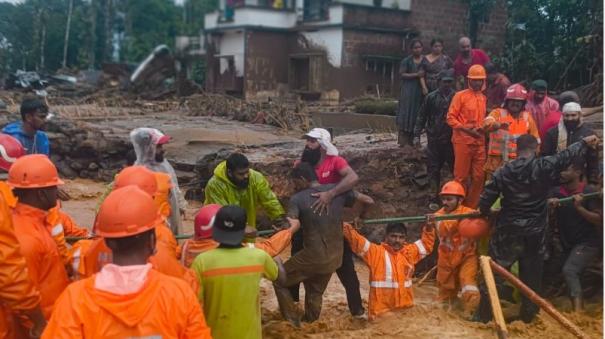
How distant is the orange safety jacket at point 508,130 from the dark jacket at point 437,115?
1122mm

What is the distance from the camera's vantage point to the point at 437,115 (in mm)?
8055

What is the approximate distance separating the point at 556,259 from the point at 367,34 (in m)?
20.5

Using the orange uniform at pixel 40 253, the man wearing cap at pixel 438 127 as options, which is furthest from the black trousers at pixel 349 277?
the man wearing cap at pixel 438 127

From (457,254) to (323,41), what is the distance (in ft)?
69.7

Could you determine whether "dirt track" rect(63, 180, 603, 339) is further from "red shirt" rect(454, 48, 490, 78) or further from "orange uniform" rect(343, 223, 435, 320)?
"red shirt" rect(454, 48, 490, 78)

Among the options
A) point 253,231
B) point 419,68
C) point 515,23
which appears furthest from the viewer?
point 515,23

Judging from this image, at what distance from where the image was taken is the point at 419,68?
354 inches

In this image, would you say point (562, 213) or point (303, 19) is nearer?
point (562, 213)

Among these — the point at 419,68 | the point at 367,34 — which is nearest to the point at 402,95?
the point at 419,68

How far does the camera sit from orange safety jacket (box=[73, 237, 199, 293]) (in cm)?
334

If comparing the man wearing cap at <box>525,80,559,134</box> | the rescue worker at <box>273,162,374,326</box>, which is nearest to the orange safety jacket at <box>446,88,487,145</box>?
the man wearing cap at <box>525,80,559,134</box>

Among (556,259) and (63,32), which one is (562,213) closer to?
(556,259)

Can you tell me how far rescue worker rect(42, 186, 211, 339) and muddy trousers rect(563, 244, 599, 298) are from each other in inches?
160

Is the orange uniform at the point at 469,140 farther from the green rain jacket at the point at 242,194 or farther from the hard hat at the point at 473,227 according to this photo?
the green rain jacket at the point at 242,194
